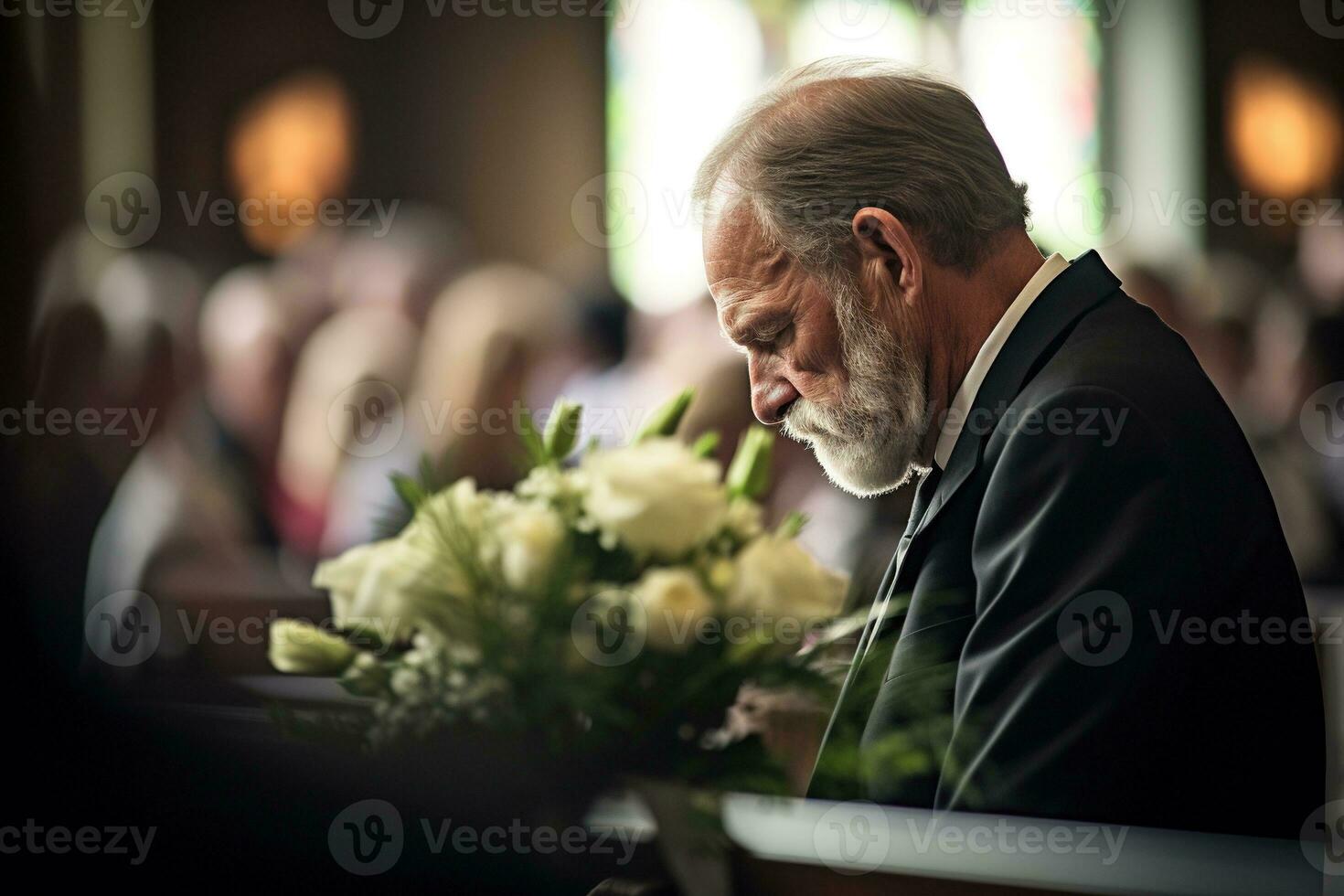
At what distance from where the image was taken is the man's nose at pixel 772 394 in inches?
76.5

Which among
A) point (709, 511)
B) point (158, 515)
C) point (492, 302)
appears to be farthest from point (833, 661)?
point (492, 302)

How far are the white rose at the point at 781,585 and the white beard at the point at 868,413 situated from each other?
0.84 m

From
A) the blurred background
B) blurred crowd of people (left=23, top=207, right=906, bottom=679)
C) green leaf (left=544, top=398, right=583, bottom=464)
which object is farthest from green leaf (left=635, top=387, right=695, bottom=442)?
the blurred background

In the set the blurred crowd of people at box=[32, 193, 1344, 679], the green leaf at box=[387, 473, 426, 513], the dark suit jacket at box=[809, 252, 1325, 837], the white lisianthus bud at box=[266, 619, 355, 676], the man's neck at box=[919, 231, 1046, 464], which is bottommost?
the blurred crowd of people at box=[32, 193, 1344, 679]

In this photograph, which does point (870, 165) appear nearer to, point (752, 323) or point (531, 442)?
point (752, 323)

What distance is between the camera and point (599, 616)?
3.25 ft

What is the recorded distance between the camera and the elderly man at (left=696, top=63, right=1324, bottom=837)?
4.33 ft

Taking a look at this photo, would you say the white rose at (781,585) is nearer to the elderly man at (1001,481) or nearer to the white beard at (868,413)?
the elderly man at (1001,481)

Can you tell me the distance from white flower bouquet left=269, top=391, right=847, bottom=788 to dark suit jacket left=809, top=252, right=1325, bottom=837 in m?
0.17

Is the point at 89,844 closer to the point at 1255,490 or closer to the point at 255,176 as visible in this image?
the point at 1255,490

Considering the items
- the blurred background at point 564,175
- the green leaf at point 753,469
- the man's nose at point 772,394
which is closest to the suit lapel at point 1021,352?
the man's nose at point 772,394

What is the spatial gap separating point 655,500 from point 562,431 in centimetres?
18

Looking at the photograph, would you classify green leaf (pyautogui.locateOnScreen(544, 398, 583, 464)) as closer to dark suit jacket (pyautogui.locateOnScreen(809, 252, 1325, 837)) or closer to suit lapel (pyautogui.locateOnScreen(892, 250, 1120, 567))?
dark suit jacket (pyautogui.locateOnScreen(809, 252, 1325, 837))

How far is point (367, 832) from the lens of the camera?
1.03m
